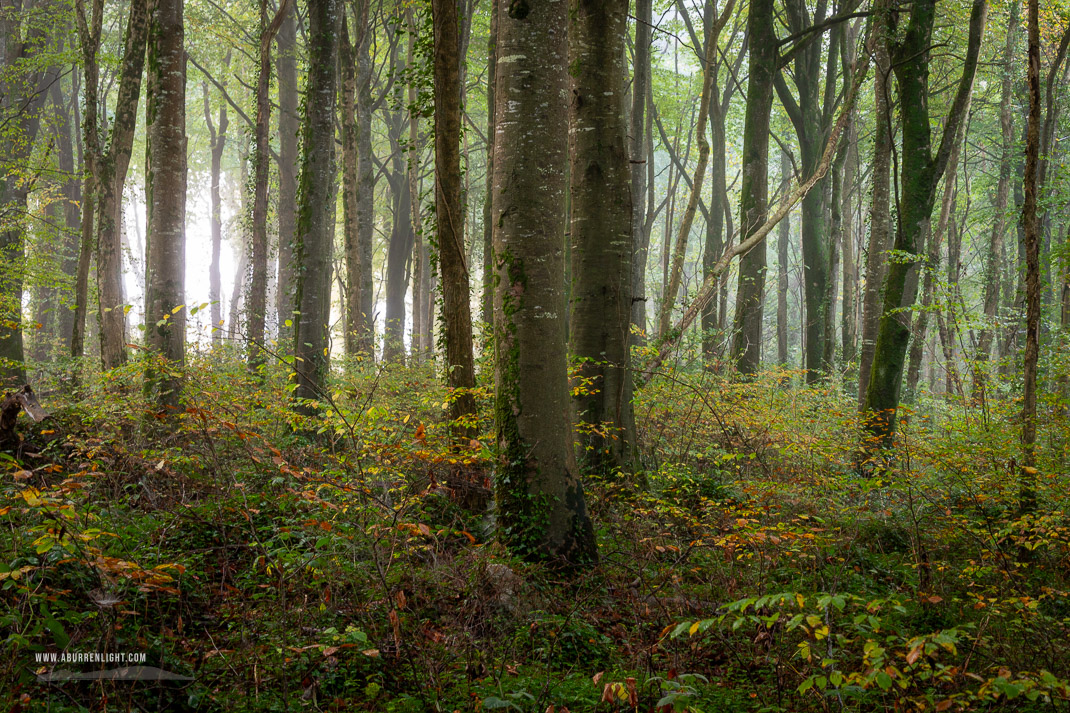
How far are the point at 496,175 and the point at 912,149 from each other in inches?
295

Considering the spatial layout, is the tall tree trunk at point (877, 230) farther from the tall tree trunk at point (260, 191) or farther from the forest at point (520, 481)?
the tall tree trunk at point (260, 191)

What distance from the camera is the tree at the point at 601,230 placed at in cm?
754

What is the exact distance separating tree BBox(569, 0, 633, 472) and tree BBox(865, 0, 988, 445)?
4434 millimetres

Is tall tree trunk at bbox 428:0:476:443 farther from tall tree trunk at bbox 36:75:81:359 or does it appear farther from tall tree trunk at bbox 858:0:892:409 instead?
tall tree trunk at bbox 36:75:81:359

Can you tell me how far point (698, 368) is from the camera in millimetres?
16750

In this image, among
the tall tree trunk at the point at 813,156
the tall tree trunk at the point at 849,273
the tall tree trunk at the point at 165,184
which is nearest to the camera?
the tall tree trunk at the point at 165,184

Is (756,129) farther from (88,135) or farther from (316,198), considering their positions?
(88,135)

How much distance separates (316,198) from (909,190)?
929 cm

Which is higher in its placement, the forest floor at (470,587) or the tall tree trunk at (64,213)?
the tall tree trunk at (64,213)

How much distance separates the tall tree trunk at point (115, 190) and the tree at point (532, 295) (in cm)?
855

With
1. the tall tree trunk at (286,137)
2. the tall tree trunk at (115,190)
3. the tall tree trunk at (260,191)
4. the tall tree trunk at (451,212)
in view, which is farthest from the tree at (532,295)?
the tall tree trunk at (286,137)

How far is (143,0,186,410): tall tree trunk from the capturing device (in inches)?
354

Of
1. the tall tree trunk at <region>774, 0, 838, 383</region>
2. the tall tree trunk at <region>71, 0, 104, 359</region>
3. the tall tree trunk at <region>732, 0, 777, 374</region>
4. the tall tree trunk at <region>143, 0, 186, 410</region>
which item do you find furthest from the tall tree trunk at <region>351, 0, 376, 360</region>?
the tall tree trunk at <region>774, 0, 838, 383</region>

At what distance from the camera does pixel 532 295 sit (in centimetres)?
551
